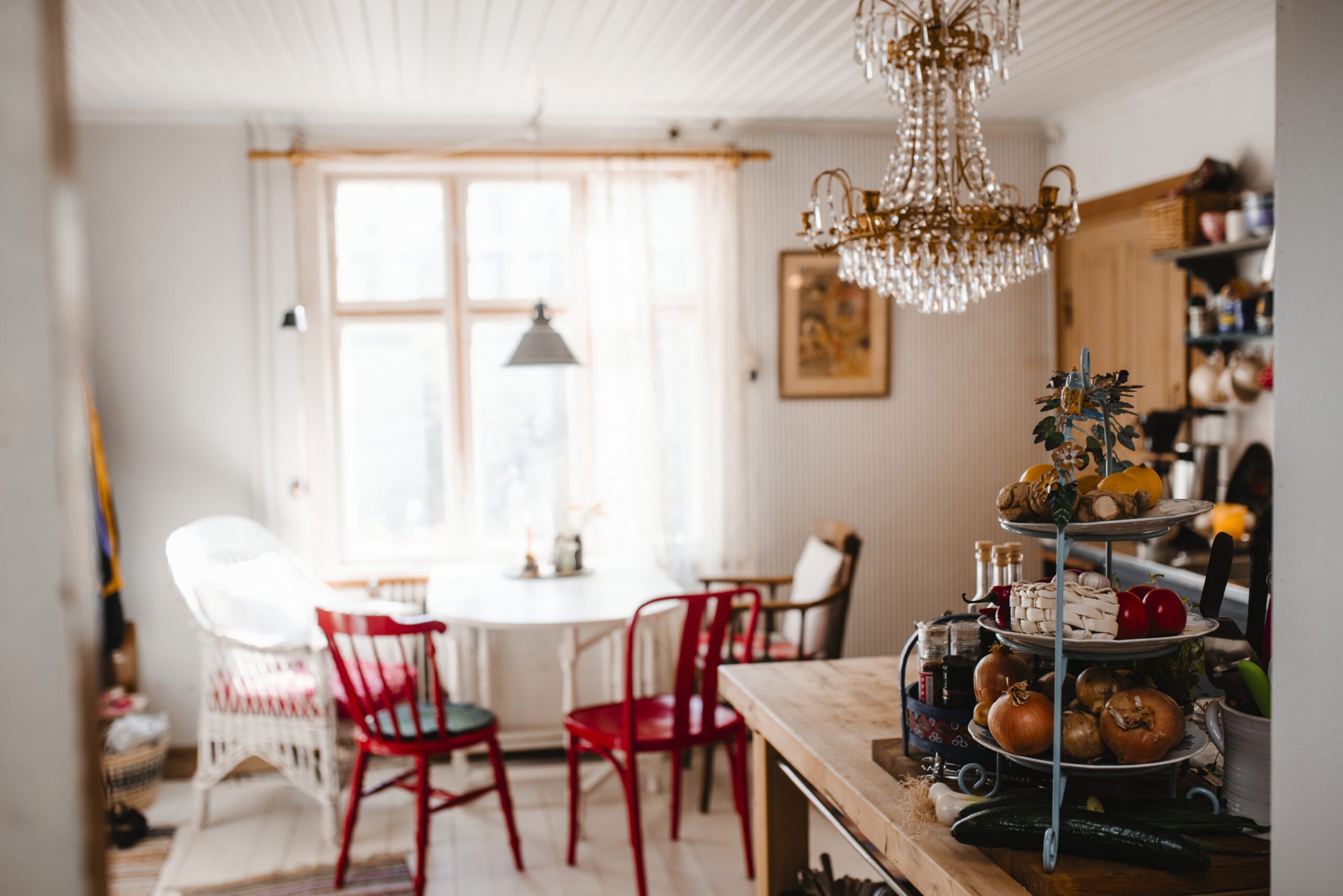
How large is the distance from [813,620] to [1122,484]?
242 cm

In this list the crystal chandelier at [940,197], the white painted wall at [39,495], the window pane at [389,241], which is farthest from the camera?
the window pane at [389,241]

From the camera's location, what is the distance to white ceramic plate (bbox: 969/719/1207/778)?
4.12ft

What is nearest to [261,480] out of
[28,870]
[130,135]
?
[130,135]

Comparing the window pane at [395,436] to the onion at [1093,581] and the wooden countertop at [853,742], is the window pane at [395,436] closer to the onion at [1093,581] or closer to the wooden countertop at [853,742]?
the wooden countertop at [853,742]

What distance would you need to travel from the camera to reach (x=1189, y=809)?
130 cm

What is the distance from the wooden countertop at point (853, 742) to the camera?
1.28m

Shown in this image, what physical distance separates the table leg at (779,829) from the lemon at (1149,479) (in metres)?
1.12

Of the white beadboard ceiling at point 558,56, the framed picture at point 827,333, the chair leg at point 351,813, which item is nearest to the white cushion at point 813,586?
the framed picture at point 827,333

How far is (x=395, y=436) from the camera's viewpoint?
4344mm

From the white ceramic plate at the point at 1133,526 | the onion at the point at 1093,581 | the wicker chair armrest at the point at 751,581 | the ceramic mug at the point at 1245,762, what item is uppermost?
the white ceramic plate at the point at 1133,526

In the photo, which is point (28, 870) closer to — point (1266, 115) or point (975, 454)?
point (1266, 115)

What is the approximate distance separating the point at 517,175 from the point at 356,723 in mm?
2398

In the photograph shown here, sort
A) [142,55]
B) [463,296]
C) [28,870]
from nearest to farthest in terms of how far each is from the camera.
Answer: [28,870]
[142,55]
[463,296]

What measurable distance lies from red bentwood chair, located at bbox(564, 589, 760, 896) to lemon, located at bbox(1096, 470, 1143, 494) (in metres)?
1.67
